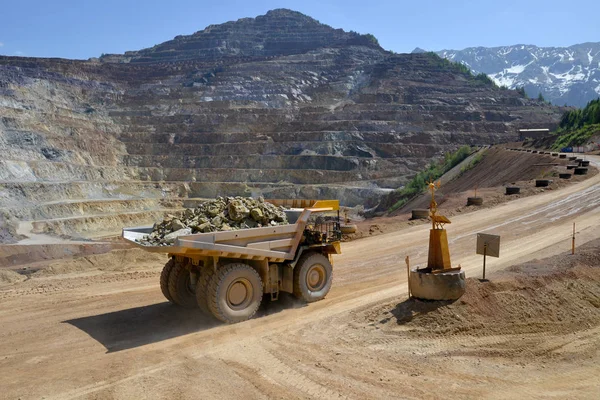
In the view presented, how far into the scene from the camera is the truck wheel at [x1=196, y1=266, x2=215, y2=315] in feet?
32.2

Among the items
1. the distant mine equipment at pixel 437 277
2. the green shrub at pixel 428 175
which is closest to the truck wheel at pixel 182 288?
the distant mine equipment at pixel 437 277

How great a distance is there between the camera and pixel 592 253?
12969 mm

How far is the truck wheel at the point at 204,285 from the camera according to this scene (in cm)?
982

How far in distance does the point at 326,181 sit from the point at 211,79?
172 feet

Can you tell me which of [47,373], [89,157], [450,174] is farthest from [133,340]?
[89,157]

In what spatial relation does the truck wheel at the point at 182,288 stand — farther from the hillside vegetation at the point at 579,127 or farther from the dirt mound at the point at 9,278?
the hillside vegetation at the point at 579,127

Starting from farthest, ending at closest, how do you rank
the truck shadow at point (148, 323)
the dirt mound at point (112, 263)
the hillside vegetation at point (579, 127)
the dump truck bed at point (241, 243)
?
the hillside vegetation at point (579, 127)
the dirt mound at point (112, 263)
the truck shadow at point (148, 323)
the dump truck bed at point (241, 243)

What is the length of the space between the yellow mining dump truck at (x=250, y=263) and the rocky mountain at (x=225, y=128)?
36.9 meters

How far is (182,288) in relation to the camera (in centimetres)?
1124

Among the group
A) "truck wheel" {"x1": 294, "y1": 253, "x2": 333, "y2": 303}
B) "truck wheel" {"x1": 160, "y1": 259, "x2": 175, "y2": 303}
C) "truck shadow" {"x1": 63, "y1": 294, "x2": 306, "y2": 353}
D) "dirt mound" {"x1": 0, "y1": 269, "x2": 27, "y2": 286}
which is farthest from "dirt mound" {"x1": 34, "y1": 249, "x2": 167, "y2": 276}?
"truck wheel" {"x1": 294, "y1": 253, "x2": 333, "y2": 303}

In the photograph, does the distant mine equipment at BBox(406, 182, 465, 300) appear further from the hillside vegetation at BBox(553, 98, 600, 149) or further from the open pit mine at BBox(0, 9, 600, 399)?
the hillside vegetation at BBox(553, 98, 600, 149)

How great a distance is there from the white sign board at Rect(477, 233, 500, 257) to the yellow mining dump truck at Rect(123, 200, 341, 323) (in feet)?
10.3

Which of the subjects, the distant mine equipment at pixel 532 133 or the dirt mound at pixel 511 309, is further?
the distant mine equipment at pixel 532 133

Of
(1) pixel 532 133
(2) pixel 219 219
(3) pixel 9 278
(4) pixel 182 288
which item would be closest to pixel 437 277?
(2) pixel 219 219
